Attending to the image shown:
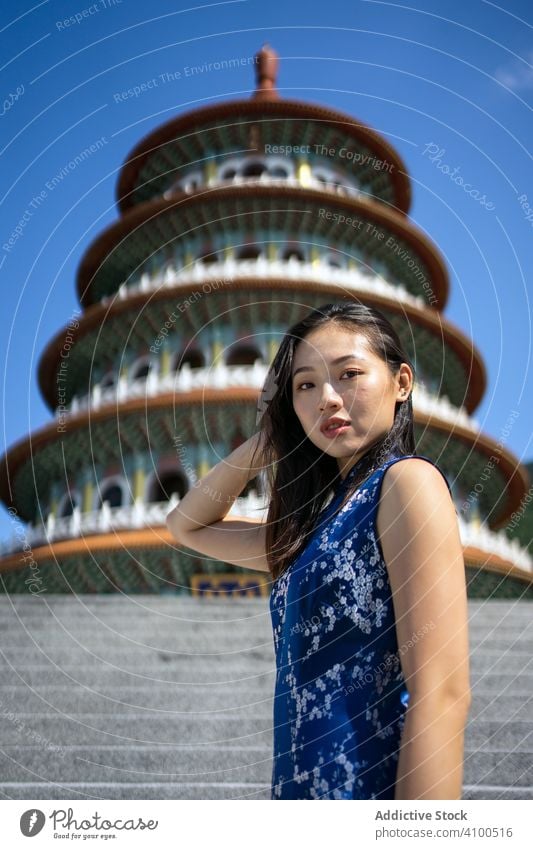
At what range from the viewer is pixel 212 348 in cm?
1400

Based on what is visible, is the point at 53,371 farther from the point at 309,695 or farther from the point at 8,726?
the point at 309,695

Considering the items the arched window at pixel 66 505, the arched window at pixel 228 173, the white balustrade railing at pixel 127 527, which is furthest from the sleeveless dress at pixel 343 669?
the arched window at pixel 228 173

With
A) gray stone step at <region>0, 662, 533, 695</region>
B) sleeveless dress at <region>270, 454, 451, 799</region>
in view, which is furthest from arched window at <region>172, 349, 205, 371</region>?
sleeveless dress at <region>270, 454, 451, 799</region>

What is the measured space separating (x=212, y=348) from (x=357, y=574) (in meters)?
13.0

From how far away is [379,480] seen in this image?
1.16 m

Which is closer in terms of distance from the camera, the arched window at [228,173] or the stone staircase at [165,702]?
the stone staircase at [165,702]

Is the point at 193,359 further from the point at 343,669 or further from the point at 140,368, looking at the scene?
the point at 343,669

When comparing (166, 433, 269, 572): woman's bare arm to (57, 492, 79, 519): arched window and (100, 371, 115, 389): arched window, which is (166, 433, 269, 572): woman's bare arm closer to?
(57, 492, 79, 519): arched window

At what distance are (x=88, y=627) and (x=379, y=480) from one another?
5352 millimetres

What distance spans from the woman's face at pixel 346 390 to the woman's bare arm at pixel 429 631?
236mm

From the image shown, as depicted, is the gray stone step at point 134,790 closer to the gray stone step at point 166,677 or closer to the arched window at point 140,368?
the gray stone step at point 166,677

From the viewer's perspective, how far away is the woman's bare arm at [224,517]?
1525 mm

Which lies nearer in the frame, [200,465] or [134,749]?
[134,749]

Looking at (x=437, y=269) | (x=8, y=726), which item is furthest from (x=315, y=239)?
(x=8, y=726)
